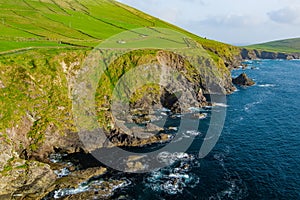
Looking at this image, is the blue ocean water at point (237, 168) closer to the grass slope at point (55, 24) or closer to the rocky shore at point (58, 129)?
the rocky shore at point (58, 129)

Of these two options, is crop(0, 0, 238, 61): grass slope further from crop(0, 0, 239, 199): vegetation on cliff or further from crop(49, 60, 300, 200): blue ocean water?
crop(49, 60, 300, 200): blue ocean water

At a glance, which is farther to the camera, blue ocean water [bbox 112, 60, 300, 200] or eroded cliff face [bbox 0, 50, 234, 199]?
eroded cliff face [bbox 0, 50, 234, 199]

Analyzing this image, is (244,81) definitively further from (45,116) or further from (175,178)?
(45,116)

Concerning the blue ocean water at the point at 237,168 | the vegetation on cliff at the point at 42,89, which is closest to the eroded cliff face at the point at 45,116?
the vegetation on cliff at the point at 42,89

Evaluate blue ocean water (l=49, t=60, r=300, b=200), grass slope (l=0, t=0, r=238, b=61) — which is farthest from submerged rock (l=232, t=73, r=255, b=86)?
blue ocean water (l=49, t=60, r=300, b=200)

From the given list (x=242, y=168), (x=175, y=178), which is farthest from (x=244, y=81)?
(x=175, y=178)
